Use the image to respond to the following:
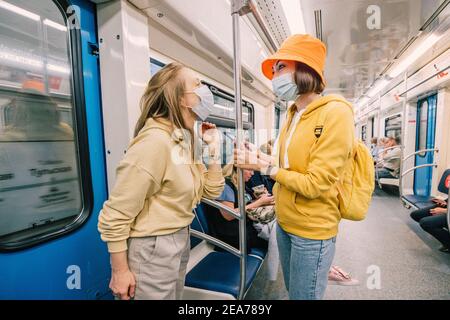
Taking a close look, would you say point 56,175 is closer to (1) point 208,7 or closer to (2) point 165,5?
(2) point 165,5

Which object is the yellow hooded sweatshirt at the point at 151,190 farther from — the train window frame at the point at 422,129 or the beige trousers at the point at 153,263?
the train window frame at the point at 422,129

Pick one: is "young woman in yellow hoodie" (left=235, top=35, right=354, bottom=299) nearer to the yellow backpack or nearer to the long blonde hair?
the yellow backpack

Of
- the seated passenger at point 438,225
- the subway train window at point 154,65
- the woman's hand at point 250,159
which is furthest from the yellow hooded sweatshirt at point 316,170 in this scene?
the seated passenger at point 438,225

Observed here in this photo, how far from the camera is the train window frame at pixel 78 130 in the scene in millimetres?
1229

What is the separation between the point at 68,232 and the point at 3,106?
2.27 feet

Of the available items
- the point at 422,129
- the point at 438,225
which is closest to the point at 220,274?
the point at 438,225

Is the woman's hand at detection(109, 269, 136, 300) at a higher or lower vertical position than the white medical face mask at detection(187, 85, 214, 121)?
lower

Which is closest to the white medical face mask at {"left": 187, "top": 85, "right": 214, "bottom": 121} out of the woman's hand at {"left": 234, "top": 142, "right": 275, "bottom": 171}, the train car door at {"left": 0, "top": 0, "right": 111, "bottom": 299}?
the woman's hand at {"left": 234, "top": 142, "right": 275, "bottom": 171}

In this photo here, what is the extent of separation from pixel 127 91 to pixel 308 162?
1.05 metres

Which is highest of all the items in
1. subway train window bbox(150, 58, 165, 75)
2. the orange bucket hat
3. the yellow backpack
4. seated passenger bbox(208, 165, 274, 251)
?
subway train window bbox(150, 58, 165, 75)

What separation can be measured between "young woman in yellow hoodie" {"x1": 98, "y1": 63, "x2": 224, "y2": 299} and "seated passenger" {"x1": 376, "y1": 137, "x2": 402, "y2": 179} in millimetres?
6744

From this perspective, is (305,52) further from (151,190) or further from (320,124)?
→ (151,190)

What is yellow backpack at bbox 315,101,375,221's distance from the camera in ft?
3.73

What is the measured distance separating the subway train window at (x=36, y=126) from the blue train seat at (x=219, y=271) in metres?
0.93
